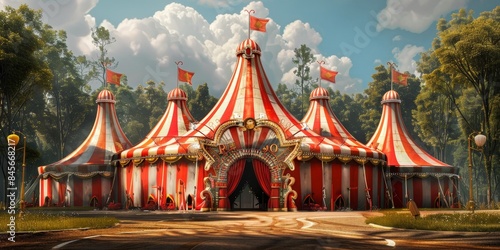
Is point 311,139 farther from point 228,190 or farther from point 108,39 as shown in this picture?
point 108,39

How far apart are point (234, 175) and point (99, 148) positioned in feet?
45.2

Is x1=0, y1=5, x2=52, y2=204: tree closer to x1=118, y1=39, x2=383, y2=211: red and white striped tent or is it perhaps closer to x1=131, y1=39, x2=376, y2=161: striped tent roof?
x1=118, y1=39, x2=383, y2=211: red and white striped tent

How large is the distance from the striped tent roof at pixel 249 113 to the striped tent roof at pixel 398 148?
23.9 feet

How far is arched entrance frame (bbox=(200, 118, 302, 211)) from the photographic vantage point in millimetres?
31516

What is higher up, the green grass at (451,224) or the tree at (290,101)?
the tree at (290,101)

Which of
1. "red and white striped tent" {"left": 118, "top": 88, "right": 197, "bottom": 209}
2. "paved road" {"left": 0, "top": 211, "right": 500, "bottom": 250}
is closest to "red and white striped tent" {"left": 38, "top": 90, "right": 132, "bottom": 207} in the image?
"red and white striped tent" {"left": 118, "top": 88, "right": 197, "bottom": 209}

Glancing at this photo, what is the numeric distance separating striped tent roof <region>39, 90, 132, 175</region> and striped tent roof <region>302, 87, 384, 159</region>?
14.8 meters

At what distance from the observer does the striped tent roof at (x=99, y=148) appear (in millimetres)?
38844

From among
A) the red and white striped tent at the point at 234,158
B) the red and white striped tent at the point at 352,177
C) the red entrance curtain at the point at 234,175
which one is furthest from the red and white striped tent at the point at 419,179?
the red entrance curtain at the point at 234,175

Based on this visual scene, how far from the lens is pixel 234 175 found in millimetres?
31891

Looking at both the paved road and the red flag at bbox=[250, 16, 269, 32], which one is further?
the red flag at bbox=[250, 16, 269, 32]

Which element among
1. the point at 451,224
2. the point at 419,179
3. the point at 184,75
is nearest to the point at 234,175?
the point at 419,179

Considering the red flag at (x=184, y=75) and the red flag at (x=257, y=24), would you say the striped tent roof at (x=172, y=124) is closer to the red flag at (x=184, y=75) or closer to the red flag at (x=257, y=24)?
the red flag at (x=184, y=75)

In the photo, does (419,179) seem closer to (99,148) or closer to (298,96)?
(99,148)
